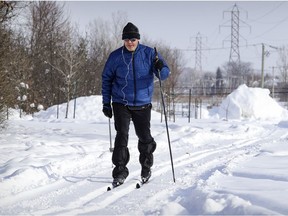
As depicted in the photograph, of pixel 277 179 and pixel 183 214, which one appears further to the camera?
pixel 277 179

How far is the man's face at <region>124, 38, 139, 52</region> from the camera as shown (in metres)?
4.69

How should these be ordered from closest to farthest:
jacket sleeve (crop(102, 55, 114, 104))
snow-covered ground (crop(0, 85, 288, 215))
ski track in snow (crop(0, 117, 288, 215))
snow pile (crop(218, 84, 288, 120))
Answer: snow-covered ground (crop(0, 85, 288, 215)), ski track in snow (crop(0, 117, 288, 215)), jacket sleeve (crop(102, 55, 114, 104)), snow pile (crop(218, 84, 288, 120))

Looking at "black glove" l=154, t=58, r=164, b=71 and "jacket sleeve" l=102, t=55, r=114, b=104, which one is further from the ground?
"black glove" l=154, t=58, r=164, b=71

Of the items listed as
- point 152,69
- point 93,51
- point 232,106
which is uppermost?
point 93,51

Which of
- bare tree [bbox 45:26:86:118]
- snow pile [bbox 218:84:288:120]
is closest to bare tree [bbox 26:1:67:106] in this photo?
bare tree [bbox 45:26:86:118]

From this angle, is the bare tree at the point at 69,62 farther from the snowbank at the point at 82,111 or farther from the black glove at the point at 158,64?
the black glove at the point at 158,64

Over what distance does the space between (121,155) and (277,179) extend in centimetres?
184

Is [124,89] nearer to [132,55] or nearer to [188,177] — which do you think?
[132,55]

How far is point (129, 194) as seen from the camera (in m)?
4.13

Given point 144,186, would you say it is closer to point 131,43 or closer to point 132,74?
point 132,74

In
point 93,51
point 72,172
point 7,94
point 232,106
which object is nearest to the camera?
point 72,172

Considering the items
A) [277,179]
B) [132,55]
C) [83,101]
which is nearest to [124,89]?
[132,55]

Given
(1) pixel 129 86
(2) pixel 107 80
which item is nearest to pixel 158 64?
(1) pixel 129 86

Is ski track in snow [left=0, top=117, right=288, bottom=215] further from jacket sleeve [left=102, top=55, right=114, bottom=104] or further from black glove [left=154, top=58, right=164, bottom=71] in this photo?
black glove [left=154, top=58, right=164, bottom=71]
